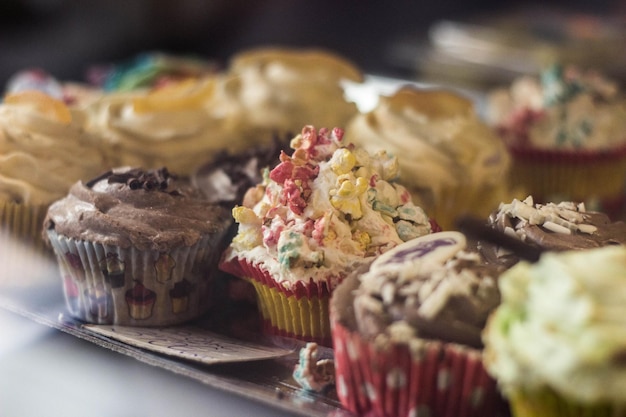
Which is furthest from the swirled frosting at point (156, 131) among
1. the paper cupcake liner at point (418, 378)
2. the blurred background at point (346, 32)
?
the blurred background at point (346, 32)

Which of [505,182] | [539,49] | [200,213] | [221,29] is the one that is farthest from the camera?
[221,29]

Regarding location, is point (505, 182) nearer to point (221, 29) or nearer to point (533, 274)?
point (533, 274)

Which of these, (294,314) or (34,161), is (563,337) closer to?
(294,314)

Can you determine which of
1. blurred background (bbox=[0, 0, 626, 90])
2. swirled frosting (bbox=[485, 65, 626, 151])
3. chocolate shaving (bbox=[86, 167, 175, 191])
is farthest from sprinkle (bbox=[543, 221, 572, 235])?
blurred background (bbox=[0, 0, 626, 90])

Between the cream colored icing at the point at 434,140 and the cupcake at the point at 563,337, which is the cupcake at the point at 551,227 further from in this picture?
the cream colored icing at the point at 434,140

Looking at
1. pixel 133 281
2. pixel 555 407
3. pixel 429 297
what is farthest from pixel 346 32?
pixel 555 407

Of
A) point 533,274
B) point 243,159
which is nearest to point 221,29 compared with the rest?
point 243,159

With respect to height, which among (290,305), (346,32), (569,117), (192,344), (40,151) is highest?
(346,32)
